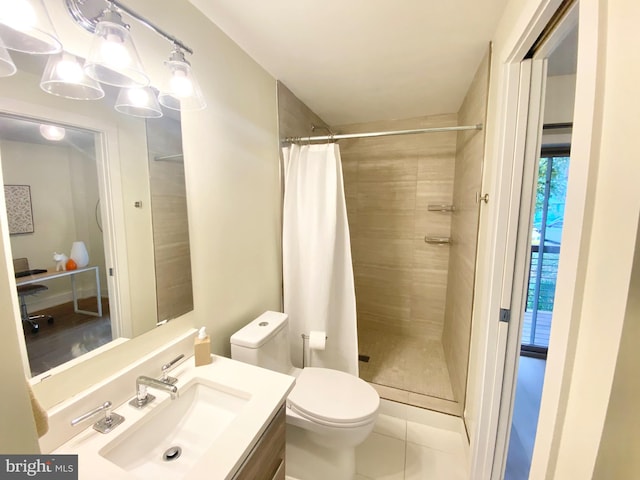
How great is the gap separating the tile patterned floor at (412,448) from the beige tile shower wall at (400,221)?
106cm

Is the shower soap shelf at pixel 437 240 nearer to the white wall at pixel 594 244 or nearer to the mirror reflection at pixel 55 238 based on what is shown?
the white wall at pixel 594 244

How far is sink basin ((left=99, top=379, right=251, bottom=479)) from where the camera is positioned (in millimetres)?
832

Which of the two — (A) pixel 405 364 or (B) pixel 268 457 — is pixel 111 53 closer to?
(B) pixel 268 457

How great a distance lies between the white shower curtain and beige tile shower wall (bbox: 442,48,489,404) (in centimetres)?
71

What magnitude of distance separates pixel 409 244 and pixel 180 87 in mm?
2345

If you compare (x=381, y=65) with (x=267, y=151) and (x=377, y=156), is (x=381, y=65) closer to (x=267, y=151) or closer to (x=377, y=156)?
(x=267, y=151)

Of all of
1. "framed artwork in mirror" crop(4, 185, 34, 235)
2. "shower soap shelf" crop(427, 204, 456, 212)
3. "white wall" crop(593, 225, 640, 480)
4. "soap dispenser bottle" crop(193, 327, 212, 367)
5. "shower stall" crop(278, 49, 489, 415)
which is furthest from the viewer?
"shower soap shelf" crop(427, 204, 456, 212)

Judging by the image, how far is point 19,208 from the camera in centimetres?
72

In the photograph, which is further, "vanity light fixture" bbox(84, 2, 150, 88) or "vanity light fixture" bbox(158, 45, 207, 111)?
"vanity light fixture" bbox(158, 45, 207, 111)

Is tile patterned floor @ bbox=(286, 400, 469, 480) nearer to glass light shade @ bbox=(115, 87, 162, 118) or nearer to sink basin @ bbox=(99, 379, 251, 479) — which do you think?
sink basin @ bbox=(99, 379, 251, 479)

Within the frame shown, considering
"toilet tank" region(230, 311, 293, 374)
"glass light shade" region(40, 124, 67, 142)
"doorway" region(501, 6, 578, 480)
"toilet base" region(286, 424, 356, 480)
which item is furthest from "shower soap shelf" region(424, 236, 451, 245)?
A: "glass light shade" region(40, 124, 67, 142)

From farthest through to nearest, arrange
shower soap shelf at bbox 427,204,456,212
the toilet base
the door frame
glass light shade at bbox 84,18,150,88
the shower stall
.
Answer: shower soap shelf at bbox 427,204,456,212, the shower stall, the toilet base, glass light shade at bbox 84,18,150,88, the door frame

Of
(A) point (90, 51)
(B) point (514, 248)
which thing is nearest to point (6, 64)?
(A) point (90, 51)

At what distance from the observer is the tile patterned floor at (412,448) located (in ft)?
4.97
